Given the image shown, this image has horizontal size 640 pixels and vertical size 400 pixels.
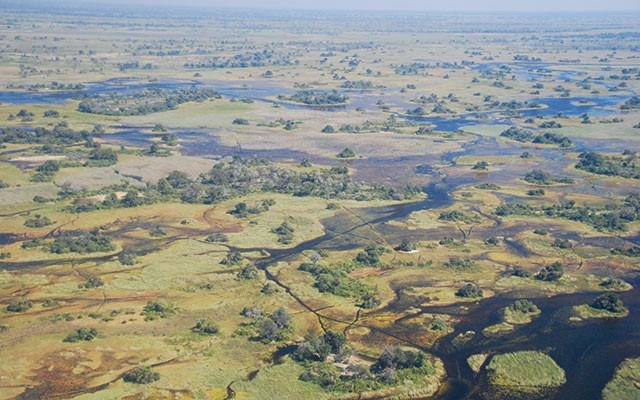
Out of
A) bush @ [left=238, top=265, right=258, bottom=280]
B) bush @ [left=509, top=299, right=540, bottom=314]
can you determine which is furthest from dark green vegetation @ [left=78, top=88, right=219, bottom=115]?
bush @ [left=509, top=299, right=540, bottom=314]

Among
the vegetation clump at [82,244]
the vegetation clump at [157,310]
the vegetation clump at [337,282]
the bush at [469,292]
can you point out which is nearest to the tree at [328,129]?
the vegetation clump at [82,244]

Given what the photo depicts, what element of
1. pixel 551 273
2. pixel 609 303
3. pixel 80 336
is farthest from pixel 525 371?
pixel 80 336

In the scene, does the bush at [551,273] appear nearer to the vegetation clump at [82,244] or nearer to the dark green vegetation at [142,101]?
the vegetation clump at [82,244]

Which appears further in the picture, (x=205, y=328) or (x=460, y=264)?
(x=460, y=264)

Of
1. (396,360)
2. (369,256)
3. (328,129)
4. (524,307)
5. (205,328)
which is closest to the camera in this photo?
(396,360)

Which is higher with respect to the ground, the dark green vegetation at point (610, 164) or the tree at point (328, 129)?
the dark green vegetation at point (610, 164)

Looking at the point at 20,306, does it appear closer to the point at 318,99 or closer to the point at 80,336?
the point at 80,336

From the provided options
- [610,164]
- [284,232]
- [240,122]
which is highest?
[610,164]

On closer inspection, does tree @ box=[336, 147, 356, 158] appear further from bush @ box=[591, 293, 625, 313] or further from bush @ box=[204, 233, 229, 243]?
bush @ box=[591, 293, 625, 313]

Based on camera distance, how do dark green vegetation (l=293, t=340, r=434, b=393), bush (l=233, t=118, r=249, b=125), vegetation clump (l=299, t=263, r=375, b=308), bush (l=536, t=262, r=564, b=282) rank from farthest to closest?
bush (l=233, t=118, r=249, b=125) → bush (l=536, t=262, r=564, b=282) → vegetation clump (l=299, t=263, r=375, b=308) → dark green vegetation (l=293, t=340, r=434, b=393)
